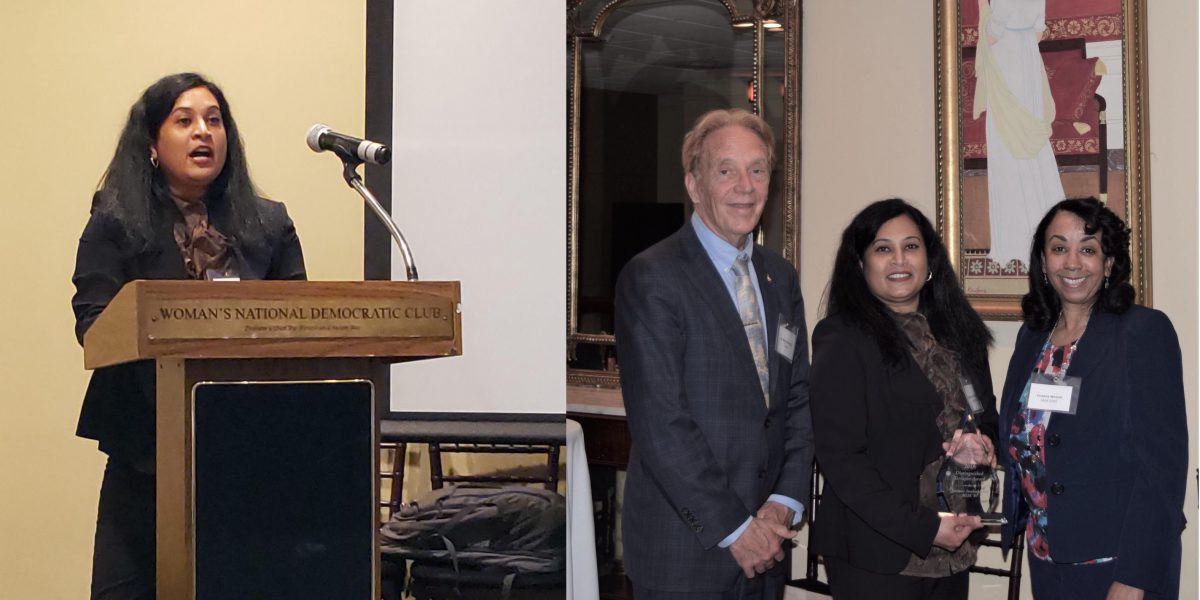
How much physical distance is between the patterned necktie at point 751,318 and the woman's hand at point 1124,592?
0.81 metres

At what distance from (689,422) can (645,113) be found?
4.31 feet

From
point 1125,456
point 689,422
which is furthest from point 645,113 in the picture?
point 1125,456

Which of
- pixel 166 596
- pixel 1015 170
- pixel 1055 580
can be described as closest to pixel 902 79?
pixel 1015 170

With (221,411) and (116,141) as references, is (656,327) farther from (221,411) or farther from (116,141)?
(116,141)

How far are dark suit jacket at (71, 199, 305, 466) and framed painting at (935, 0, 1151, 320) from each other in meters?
2.16

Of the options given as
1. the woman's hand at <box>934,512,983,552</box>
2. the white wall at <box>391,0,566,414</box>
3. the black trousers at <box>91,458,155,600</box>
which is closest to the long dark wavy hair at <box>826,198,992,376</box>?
the woman's hand at <box>934,512,983,552</box>

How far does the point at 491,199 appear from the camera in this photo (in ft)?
8.89

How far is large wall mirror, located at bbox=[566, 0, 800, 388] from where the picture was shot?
2.90 m

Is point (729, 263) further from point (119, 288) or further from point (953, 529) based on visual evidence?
point (119, 288)

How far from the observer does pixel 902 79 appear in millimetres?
3676

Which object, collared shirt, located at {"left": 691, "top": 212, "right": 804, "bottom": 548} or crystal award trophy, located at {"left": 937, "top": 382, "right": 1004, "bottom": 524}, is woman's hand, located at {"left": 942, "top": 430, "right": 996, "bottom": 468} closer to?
crystal award trophy, located at {"left": 937, "top": 382, "right": 1004, "bottom": 524}

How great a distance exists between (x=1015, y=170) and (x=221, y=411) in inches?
100

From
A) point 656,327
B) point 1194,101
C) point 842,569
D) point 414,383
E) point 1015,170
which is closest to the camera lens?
point 656,327

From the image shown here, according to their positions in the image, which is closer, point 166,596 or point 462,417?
point 166,596
